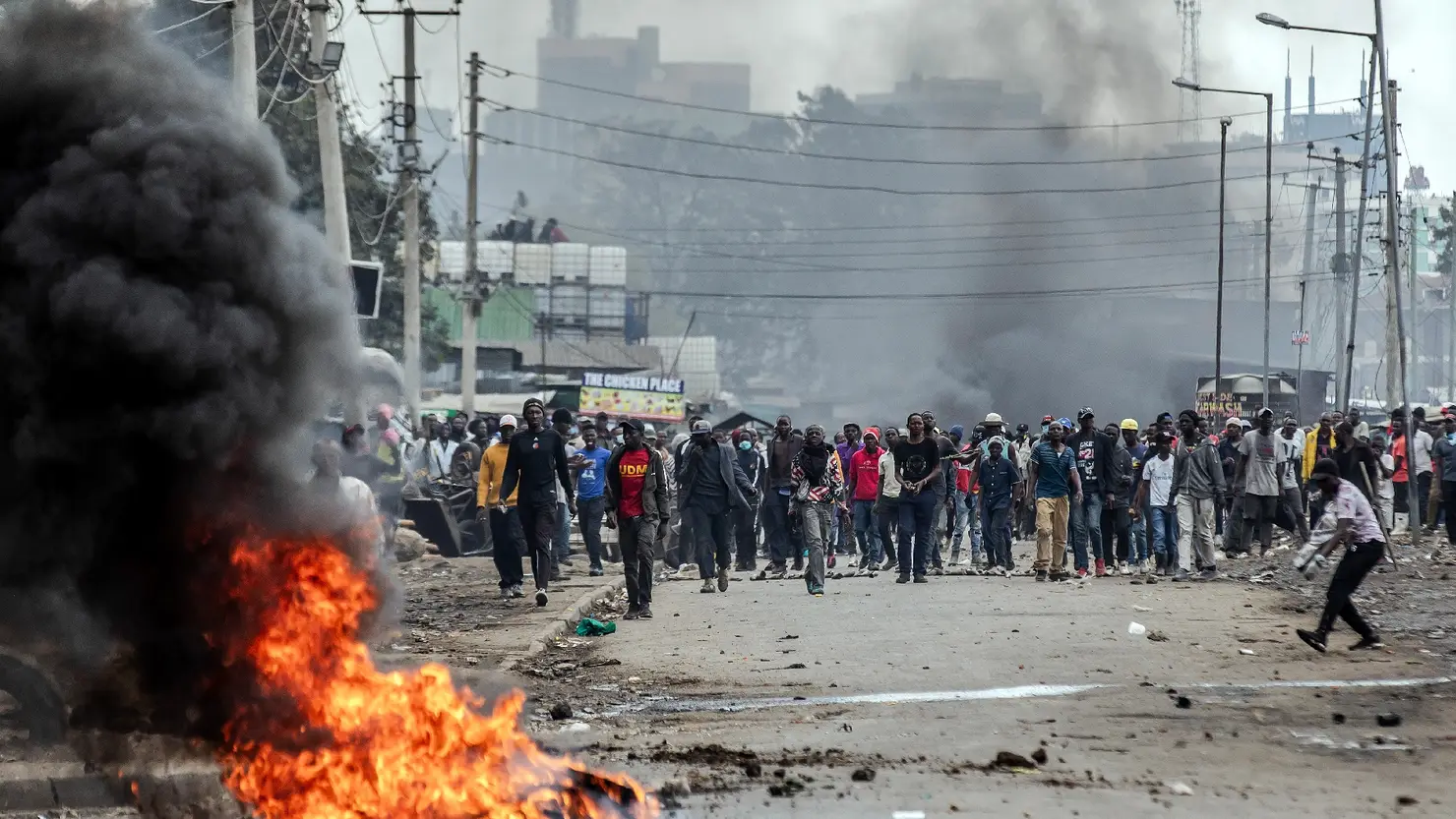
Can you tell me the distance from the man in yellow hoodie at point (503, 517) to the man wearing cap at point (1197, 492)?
23.3 feet

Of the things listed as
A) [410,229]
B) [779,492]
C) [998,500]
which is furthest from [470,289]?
[998,500]

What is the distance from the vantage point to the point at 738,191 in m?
89.9

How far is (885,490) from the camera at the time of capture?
19.9 m

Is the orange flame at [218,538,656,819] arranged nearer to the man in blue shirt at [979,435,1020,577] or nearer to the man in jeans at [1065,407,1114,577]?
the man in jeans at [1065,407,1114,577]

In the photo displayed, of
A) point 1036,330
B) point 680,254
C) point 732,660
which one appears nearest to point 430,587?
point 732,660

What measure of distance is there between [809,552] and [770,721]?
753 centimetres

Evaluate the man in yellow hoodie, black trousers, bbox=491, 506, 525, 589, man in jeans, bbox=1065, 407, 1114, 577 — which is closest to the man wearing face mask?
man in jeans, bbox=1065, 407, 1114, 577

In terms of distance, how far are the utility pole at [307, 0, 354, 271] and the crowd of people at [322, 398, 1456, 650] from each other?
249 cm

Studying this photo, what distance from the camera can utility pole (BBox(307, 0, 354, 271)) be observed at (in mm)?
18594

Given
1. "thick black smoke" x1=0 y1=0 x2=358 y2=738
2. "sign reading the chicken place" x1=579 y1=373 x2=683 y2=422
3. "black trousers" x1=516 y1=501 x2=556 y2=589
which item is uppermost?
"thick black smoke" x1=0 y1=0 x2=358 y2=738

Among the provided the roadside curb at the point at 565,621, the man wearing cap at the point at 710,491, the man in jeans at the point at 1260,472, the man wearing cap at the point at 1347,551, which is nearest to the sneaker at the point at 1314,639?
the man wearing cap at the point at 1347,551

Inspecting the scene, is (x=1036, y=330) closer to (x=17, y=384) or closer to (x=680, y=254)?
(x=680, y=254)

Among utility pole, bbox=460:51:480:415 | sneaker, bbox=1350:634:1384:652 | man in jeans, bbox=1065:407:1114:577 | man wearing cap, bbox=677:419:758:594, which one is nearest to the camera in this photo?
sneaker, bbox=1350:634:1384:652

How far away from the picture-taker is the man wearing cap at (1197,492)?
18.4 metres
